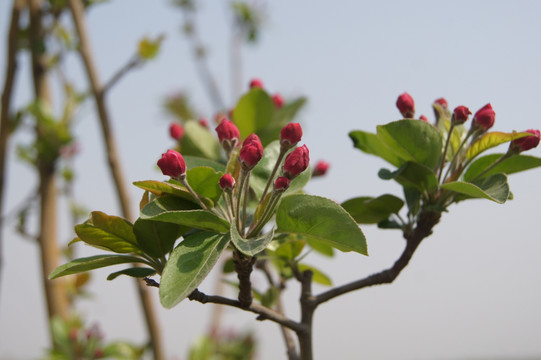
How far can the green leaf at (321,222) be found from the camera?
68 cm

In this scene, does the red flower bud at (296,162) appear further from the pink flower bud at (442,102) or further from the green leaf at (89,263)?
the pink flower bud at (442,102)

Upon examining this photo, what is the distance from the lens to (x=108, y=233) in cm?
77

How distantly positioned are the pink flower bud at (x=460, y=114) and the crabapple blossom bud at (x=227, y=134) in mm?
336

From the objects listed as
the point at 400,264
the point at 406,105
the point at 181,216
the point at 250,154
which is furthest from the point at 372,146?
the point at 181,216

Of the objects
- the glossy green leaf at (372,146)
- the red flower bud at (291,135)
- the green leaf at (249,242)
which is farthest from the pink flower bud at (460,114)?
the green leaf at (249,242)

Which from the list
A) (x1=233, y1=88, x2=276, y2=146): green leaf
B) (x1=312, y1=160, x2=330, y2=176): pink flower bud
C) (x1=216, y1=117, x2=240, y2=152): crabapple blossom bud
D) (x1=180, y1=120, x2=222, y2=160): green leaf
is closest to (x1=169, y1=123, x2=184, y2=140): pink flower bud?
(x1=180, y1=120, x2=222, y2=160): green leaf

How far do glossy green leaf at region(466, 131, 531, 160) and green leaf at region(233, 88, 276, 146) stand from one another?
445 millimetres

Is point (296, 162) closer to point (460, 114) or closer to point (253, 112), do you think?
point (460, 114)

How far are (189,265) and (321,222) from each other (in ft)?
0.58

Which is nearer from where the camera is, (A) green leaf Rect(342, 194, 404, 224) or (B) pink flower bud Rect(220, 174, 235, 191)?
(B) pink flower bud Rect(220, 174, 235, 191)

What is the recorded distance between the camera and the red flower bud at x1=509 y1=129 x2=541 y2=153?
0.87 m

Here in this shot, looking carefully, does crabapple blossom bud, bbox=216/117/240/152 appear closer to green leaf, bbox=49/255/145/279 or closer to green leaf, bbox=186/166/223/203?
green leaf, bbox=186/166/223/203

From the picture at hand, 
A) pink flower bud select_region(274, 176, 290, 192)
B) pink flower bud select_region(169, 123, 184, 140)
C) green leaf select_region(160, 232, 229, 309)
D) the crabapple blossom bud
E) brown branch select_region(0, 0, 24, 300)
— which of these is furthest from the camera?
brown branch select_region(0, 0, 24, 300)

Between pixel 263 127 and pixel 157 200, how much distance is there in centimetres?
53
